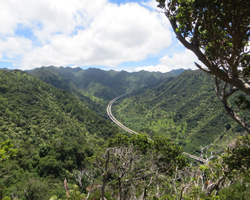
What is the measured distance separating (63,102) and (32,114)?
53.7 meters

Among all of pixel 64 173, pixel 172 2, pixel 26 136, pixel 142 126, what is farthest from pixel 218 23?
pixel 142 126

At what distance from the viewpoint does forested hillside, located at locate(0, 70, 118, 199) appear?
101 feet

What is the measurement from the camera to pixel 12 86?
125812 mm

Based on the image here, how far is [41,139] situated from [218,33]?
3915 inches

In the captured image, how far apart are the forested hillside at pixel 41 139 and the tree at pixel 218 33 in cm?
1018

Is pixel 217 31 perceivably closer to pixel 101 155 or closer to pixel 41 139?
pixel 101 155

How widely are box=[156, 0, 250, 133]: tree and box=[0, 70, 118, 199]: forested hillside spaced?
33.4ft

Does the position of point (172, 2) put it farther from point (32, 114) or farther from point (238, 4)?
point (32, 114)

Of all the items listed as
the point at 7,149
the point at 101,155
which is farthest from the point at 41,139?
the point at 7,149

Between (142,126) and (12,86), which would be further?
(142,126)

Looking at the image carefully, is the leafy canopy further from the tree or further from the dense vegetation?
the dense vegetation

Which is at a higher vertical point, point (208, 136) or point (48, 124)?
point (48, 124)

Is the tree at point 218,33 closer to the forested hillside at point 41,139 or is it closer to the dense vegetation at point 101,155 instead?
the dense vegetation at point 101,155

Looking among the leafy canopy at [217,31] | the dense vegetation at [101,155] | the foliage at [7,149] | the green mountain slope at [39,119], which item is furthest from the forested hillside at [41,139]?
the leafy canopy at [217,31]
